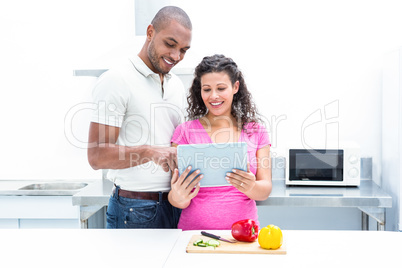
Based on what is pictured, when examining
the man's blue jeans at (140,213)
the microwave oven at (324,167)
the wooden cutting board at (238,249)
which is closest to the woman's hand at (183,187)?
the man's blue jeans at (140,213)

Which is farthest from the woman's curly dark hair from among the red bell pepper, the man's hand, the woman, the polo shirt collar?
the red bell pepper

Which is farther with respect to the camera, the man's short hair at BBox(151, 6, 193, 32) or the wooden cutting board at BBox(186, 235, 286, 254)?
the man's short hair at BBox(151, 6, 193, 32)

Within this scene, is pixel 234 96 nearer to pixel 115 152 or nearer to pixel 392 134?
pixel 115 152

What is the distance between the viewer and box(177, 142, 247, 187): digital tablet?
1.45m

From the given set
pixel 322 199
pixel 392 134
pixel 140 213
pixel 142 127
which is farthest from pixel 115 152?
pixel 392 134

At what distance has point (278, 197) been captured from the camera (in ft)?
7.61

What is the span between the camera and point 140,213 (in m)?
1.67

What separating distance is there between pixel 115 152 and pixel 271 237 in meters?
0.66

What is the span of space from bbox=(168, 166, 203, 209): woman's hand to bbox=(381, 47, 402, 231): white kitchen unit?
4.73ft

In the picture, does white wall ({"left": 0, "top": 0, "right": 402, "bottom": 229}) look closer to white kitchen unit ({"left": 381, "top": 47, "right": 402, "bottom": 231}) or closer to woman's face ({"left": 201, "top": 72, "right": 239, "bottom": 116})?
white kitchen unit ({"left": 381, "top": 47, "right": 402, "bottom": 231})

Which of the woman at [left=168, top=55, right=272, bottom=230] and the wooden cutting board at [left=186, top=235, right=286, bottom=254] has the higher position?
the woman at [left=168, top=55, right=272, bottom=230]

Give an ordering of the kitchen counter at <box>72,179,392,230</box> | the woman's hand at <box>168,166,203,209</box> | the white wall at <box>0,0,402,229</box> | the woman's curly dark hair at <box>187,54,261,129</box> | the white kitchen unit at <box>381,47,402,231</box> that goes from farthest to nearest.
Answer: the white wall at <box>0,0,402,229</box> → the white kitchen unit at <box>381,47,402,231</box> → the kitchen counter at <box>72,179,392,230</box> → the woman's curly dark hair at <box>187,54,261,129</box> → the woman's hand at <box>168,166,203,209</box>

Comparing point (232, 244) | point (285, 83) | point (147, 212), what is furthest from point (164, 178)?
point (285, 83)

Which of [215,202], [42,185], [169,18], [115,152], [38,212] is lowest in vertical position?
[38,212]
